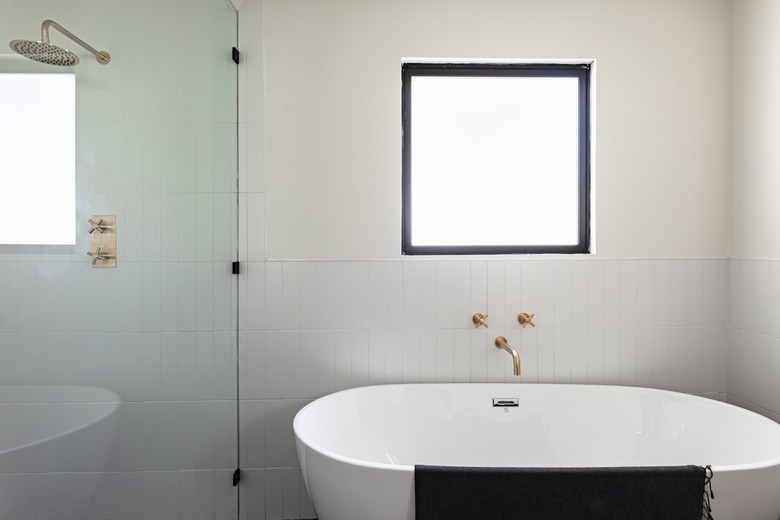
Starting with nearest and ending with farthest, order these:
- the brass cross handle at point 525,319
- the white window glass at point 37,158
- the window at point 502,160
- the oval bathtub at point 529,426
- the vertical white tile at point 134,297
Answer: the white window glass at point 37,158
the vertical white tile at point 134,297
the oval bathtub at point 529,426
the brass cross handle at point 525,319
the window at point 502,160

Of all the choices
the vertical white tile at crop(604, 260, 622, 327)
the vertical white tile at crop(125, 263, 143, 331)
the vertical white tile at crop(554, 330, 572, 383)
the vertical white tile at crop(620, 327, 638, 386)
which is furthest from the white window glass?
the vertical white tile at crop(620, 327, 638, 386)

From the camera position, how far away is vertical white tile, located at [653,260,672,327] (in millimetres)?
2088

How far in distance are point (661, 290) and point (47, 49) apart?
2334mm

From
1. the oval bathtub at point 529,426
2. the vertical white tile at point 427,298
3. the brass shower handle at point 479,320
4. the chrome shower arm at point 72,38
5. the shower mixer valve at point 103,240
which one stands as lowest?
the oval bathtub at point 529,426

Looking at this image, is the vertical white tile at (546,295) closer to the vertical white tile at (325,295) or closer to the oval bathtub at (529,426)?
the oval bathtub at (529,426)

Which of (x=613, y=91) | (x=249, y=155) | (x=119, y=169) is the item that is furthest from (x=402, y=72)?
(x=119, y=169)

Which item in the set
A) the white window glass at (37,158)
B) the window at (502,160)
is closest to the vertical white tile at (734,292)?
the window at (502,160)

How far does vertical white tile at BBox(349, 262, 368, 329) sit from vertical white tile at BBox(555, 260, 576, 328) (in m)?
0.87

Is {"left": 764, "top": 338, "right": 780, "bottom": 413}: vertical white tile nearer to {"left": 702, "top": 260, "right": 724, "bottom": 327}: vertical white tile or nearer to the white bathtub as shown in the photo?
{"left": 702, "top": 260, "right": 724, "bottom": 327}: vertical white tile

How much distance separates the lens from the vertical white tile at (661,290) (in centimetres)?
209

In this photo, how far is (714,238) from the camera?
2098 millimetres

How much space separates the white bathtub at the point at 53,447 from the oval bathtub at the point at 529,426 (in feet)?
2.29

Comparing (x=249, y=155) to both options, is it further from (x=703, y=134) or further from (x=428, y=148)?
(x=703, y=134)

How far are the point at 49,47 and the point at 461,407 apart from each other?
1.79 m
